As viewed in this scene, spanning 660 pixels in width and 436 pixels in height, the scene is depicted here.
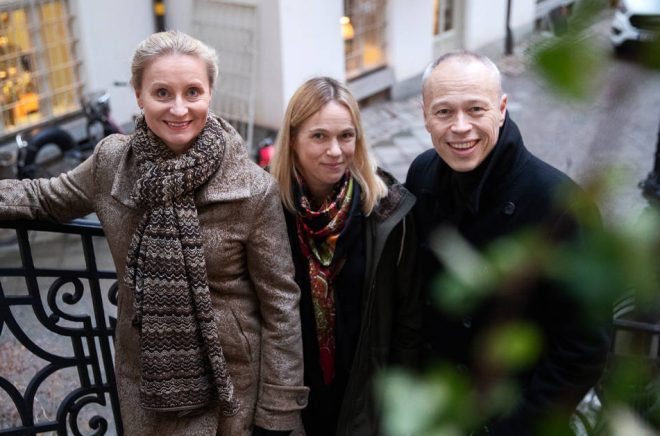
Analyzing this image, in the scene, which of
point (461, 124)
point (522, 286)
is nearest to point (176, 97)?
point (461, 124)

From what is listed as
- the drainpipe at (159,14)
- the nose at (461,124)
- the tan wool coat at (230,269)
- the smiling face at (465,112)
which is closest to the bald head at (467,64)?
the smiling face at (465,112)

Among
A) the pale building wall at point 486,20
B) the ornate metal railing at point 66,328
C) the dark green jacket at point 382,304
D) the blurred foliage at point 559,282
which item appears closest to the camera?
the blurred foliage at point 559,282

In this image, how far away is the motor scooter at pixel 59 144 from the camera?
6.73 metres

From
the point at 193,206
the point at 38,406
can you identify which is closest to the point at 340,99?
the point at 193,206

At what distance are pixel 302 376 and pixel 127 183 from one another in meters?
0.71

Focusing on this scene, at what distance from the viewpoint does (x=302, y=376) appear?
2309 millimetres

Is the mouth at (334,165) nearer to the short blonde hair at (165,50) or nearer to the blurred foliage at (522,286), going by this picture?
the short blonde hair at (165,50)

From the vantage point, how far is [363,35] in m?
9.97

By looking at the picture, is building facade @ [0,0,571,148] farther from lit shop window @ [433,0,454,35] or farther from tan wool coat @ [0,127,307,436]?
tan wool coat @ [0,127,307,436]

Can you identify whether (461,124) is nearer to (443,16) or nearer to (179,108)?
(179,108)

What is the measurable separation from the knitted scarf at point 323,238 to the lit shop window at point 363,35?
7521mm

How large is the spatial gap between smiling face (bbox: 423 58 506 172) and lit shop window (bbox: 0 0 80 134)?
19.8 feet

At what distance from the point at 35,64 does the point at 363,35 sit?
4.01 meters

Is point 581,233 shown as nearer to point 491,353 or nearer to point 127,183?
point 491,353
